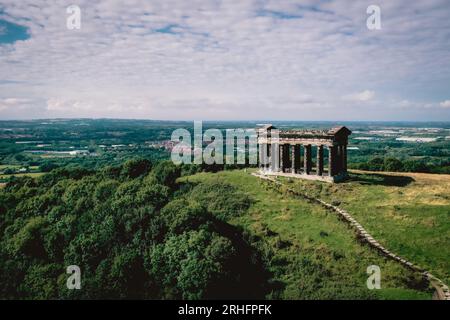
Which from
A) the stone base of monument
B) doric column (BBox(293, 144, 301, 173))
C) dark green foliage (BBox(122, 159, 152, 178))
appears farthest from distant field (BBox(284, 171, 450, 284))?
dark green foliage (BBox(122, 159, 152, 178))

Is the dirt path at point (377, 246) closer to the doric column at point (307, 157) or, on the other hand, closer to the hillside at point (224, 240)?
the hillside at point (224, 240)

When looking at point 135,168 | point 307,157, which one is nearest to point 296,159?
point 307,157

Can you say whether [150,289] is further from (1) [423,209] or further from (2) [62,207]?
(1) [423,209]

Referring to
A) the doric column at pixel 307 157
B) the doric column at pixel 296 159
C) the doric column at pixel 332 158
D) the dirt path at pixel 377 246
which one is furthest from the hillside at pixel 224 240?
the doric column at pixel 296 159

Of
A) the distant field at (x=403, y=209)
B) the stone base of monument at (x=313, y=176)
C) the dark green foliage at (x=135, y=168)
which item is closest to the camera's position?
the distant field at (x=403, y=209)

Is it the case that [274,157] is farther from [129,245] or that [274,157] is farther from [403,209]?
[129,245]

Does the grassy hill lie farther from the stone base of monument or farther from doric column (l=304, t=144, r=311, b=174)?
doric column (l=304, t=144, r=311, b=174)

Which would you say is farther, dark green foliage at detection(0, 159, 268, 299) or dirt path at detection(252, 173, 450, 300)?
dark green foliage at detection(0, 159, 268, 299)
